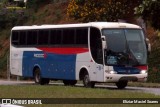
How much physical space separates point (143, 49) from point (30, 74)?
8279 mm

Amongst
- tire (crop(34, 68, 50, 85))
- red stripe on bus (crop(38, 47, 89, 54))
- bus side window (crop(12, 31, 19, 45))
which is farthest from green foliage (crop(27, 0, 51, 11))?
red stripe on bus (crop(38, 47, 89, 54))

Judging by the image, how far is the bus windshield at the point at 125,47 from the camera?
88.8 feet

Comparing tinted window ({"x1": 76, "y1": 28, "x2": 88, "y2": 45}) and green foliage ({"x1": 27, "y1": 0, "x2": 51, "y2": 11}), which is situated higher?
green foliage ({"x1": 27, "y1": 0, "x2": 51, "y2": 11})

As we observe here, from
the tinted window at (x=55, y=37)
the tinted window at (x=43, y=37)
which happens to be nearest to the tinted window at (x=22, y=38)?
the tinted window at (x=43, y=37)

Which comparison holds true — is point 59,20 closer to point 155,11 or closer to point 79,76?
point 79,76

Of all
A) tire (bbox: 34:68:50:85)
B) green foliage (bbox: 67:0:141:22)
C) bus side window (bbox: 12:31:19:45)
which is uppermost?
green foliage (bbox: 67:0:141:22)

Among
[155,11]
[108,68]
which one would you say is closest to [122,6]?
[108,68]

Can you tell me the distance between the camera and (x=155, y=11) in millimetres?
7754

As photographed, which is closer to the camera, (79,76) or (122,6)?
(79,76)

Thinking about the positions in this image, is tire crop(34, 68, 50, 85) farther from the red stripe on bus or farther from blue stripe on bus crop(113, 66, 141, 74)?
blue stripe on bus crop(113, 66, 141, 74)

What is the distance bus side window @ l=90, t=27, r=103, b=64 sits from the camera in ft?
89.7

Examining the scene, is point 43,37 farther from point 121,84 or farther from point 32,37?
point 121,84

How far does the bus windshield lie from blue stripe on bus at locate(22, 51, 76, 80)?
2777 millimetres

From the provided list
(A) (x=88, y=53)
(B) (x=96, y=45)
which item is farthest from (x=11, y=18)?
(B) (x=96, y=45)
